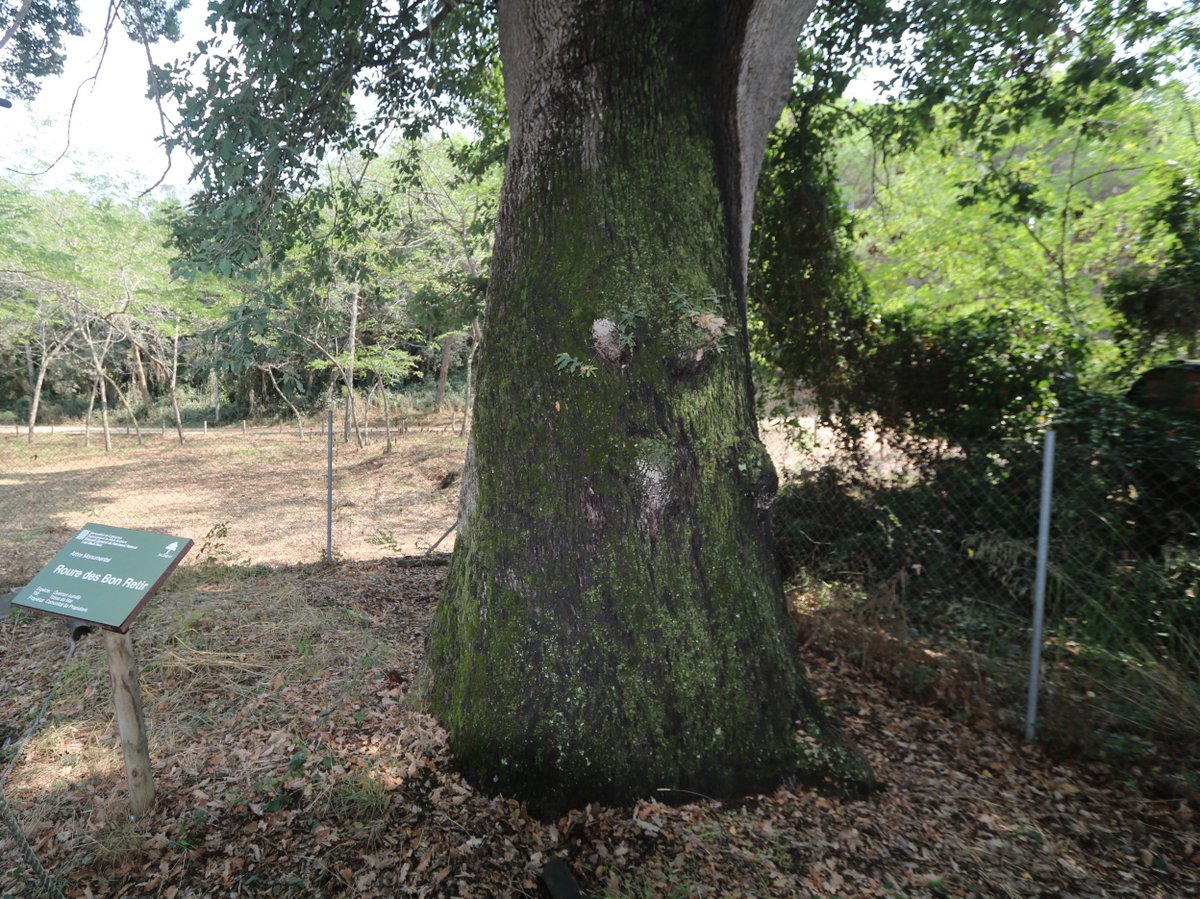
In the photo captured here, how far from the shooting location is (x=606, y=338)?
10.7ft

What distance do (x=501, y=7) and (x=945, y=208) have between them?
273 inches

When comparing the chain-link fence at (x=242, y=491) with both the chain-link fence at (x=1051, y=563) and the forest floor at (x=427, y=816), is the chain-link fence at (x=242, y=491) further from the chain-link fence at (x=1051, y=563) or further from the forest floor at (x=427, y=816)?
the chain-link fence at (x=1051, y=563)

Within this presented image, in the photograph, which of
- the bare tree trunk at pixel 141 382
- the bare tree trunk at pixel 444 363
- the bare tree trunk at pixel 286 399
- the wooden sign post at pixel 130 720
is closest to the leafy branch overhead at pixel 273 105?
the bare tree trunk at pixel 286 399

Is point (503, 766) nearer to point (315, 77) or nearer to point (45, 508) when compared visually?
point (315, 77)

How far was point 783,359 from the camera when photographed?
674cm

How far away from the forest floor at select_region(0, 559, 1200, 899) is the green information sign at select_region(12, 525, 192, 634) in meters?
0.94

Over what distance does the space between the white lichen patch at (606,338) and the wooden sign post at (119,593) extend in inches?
76.4

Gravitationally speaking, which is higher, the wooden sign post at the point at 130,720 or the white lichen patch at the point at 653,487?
the white lichen patch at the point at 653,487

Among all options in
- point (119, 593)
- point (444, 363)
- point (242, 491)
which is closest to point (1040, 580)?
point (119, 593)

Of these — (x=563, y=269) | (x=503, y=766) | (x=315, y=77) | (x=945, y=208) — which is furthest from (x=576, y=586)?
(x=945, y=208)

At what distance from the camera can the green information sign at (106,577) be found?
9.16 ft

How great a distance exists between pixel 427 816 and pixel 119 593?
159 cm

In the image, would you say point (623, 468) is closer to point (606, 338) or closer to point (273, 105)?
point (606, 338)

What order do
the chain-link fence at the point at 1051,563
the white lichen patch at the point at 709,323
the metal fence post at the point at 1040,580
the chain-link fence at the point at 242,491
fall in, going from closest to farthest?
the white lichen patch at the point at 709,323
the metal fence post at the point at 1040,580
the chain-link fence at the point at 1051,563
the chain-link fence at the point at 242,491
